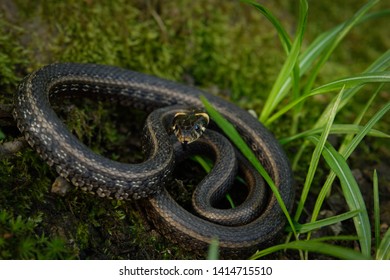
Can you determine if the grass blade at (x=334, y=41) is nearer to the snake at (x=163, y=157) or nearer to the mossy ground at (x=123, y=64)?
the snake at (x=163, y=157)

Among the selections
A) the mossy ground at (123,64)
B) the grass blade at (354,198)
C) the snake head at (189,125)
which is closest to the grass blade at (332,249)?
the grass blade at (354,198)

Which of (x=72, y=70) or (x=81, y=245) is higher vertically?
(x=72, y=70)

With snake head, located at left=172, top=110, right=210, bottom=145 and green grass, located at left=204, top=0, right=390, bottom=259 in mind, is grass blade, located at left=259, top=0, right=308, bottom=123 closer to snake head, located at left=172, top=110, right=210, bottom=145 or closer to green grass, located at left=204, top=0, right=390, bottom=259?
green grass, located at left=204, top=0, right=390, bottom=259

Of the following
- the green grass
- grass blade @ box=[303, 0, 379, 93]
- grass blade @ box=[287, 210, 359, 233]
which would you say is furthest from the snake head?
grass blade @ box=[287, 210, 359, 233]

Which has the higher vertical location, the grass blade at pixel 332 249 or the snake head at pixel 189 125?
the snake head at pixel 189 125
